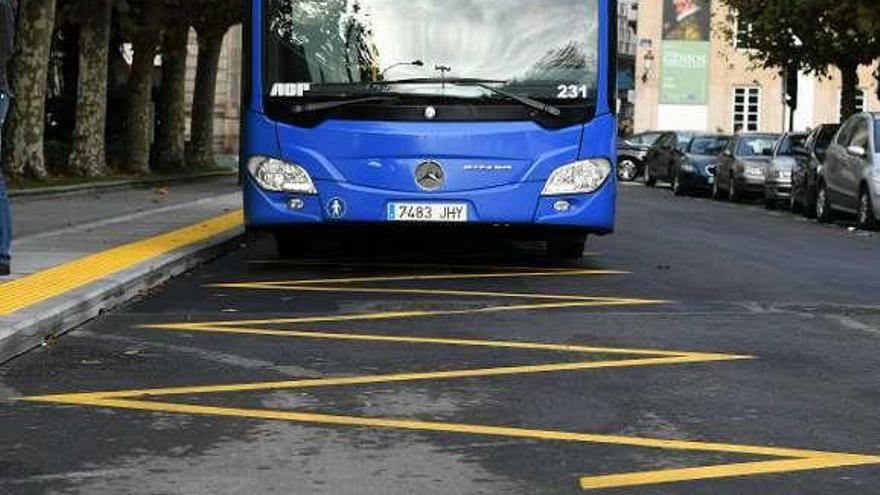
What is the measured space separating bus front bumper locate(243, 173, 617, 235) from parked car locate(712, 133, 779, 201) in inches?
682

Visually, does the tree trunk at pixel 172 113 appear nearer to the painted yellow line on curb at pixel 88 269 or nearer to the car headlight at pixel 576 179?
the painted yellow line on curb at pixel 88 269

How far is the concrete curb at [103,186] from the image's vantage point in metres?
20.9

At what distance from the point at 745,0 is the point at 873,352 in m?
26.7

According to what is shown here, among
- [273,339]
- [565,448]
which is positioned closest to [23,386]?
[273,339]

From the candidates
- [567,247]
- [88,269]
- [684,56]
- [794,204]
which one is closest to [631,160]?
[794,204]

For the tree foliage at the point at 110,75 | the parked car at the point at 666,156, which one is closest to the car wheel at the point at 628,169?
the parked car at the point at 666,156

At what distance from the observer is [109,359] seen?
7.77 metres

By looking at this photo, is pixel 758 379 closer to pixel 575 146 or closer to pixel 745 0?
pixel 575 146

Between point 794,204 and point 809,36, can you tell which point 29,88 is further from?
point 809,36

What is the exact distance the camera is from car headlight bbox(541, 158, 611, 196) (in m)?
11.6

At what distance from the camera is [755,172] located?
28.9 metres

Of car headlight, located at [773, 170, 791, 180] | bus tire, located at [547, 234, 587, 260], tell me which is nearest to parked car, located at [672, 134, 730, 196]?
car headlight, located at [773, 170, 791, 180]

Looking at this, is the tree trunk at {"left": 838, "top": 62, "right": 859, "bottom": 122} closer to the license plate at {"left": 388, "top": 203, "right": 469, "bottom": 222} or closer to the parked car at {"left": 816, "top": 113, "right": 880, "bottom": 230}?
the parked car at {"left": 816, "top": 113, "right": 880, "bottom": 230}

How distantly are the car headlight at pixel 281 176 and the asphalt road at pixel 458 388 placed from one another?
790 millimetres
